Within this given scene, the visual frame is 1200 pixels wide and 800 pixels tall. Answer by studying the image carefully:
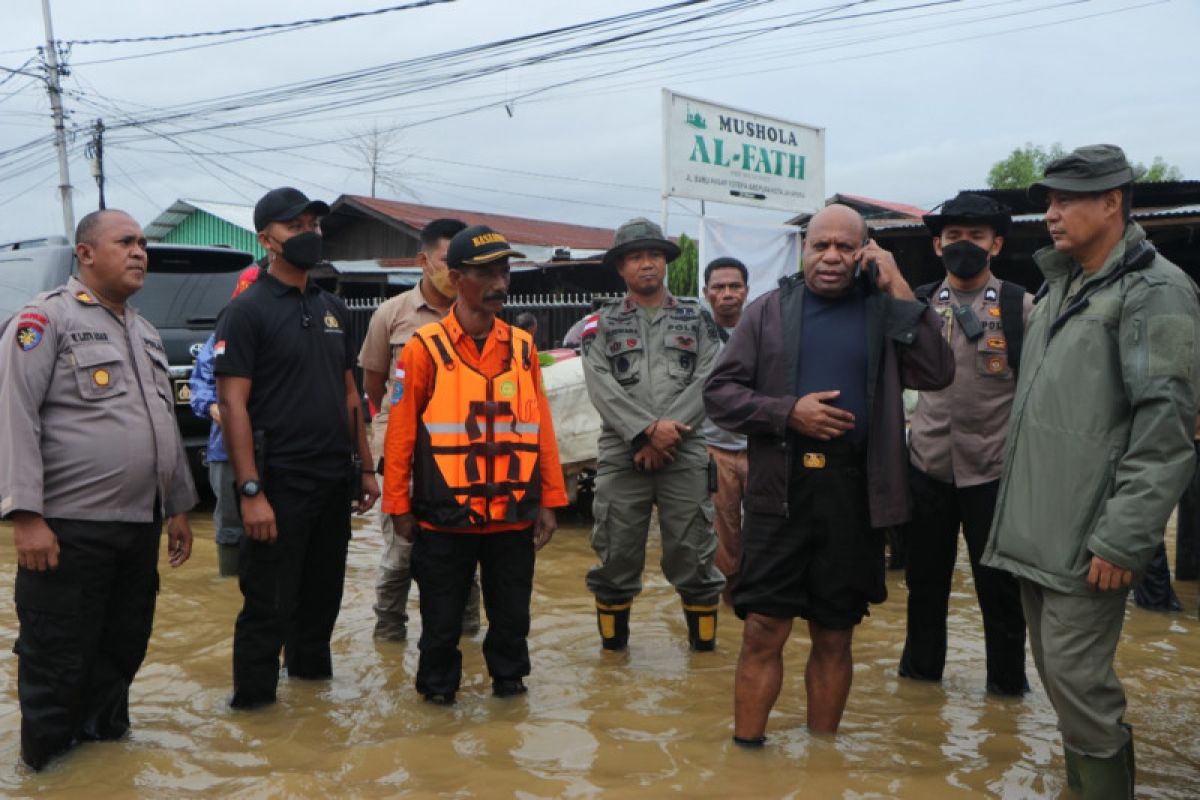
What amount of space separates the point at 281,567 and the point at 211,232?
27.9 metres

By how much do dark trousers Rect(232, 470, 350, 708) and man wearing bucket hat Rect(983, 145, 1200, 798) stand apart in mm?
2605

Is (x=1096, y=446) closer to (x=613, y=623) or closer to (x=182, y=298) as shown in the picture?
(x=613, y=623)

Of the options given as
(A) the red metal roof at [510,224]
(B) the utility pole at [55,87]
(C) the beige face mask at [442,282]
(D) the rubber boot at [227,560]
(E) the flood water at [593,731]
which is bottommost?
(E) the flood water at [593,731]

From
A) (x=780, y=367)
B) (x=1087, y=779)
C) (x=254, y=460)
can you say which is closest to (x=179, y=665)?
(x=254, y=460)

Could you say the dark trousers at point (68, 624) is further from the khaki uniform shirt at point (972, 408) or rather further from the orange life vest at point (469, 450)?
the khaki uniform shirt at point (972, 408)

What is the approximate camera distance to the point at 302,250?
432 cm

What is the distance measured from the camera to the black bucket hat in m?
4.50

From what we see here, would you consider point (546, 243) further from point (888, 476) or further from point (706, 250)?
point (888, 476)

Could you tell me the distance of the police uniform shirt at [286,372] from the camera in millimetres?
4176

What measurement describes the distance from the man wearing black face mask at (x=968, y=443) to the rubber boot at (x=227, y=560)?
13.5 ft

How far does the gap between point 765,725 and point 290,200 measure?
2817 mm

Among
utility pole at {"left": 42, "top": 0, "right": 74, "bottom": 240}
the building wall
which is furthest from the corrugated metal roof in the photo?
utility pole at {"left": 42, "top": 0, "right": 74, "bottom": 240}

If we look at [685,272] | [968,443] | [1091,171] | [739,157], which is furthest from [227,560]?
[685,272]

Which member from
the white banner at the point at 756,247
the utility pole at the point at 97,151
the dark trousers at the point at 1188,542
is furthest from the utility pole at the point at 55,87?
the dark trousers at the point at 1188,542
